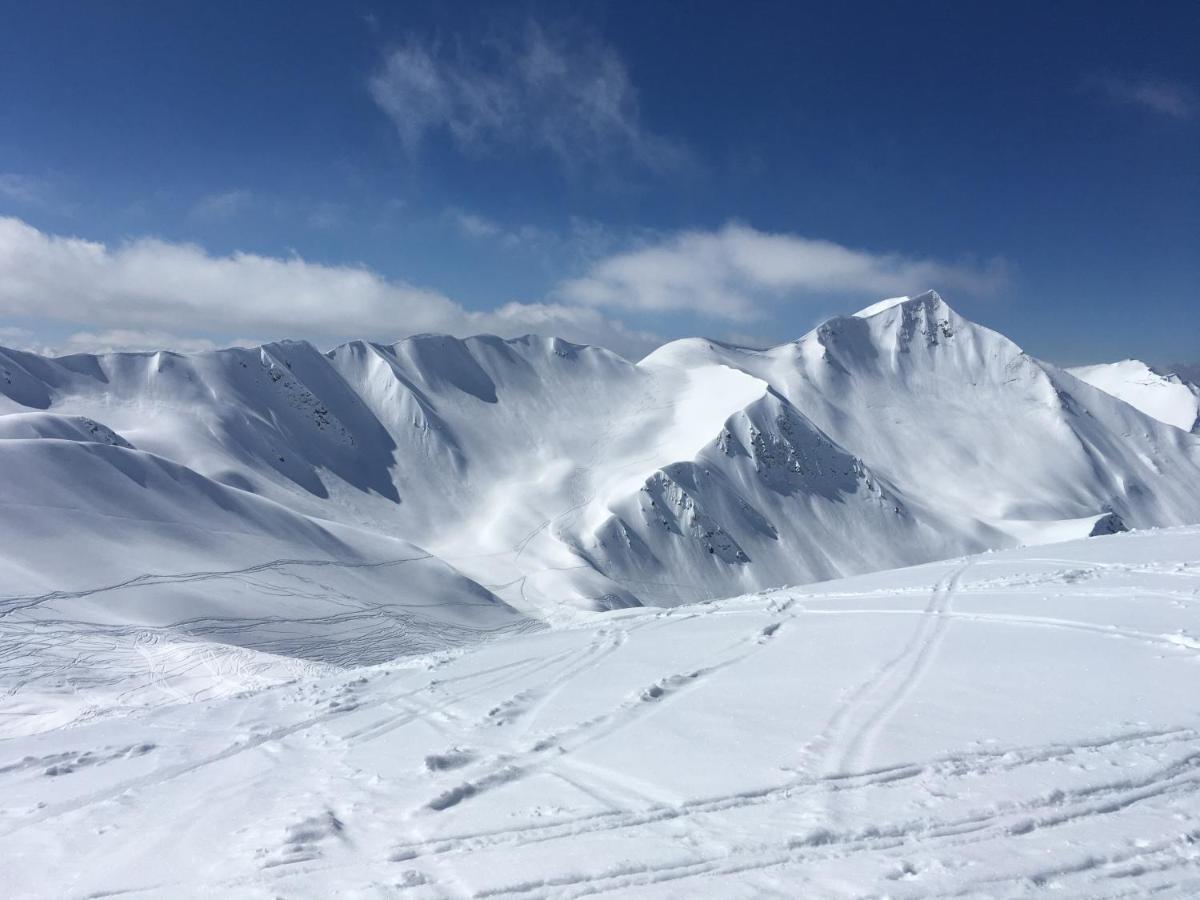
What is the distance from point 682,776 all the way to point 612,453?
101 metres

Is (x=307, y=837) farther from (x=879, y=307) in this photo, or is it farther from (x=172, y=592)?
(x=879, y=307)

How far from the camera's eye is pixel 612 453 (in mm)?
108438

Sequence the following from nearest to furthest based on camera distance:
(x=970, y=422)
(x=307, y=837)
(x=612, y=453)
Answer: (x=307, y=837)
(x=612, y=453)
(x=970, y=422)

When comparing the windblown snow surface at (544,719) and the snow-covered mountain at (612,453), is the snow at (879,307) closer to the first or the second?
the snow-covered mountain at (612,453)

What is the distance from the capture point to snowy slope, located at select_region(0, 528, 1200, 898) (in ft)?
19.6

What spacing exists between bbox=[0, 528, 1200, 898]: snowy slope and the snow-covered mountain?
26.6m

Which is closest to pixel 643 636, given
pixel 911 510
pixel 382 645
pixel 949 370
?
pixel 382 645

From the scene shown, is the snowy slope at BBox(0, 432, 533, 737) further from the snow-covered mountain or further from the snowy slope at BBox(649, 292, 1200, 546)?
the snowy slope at BBox(649, 292, 1200, 546)

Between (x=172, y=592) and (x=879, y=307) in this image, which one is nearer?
(x=172, y=592)

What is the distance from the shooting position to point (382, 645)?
28.6 meters

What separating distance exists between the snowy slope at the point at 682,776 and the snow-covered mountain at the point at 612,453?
26.6 metres

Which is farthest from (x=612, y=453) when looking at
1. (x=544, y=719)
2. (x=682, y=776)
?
(x=682, y=776)

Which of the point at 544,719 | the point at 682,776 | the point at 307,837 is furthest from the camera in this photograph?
the point at 544,719

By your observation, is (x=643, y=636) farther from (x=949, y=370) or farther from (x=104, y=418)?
(x=949, y=370)
